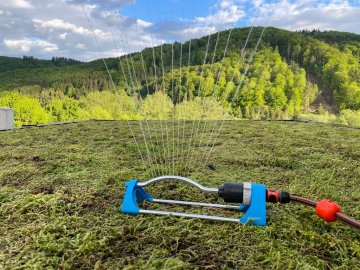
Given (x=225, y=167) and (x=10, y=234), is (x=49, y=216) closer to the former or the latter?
(x=10, y=234)

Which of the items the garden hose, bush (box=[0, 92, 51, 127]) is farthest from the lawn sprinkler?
bush (box=[0, 92, 51, 127])

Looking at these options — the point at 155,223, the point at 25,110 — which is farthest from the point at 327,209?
the point at 25,110

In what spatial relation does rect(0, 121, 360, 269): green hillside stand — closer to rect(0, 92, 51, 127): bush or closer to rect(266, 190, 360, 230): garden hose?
rect(266, 190, 360, 230): garden hose

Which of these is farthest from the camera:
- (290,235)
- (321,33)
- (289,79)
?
(321,33)

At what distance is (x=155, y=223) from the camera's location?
150cm

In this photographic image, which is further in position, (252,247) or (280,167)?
(280,167)

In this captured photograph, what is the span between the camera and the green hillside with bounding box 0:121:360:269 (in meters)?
1.21

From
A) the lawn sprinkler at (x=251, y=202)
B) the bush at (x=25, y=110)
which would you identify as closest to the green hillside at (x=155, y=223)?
the lawn sprinkler at (x=251, y=202)

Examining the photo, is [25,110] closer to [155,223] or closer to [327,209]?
[155,223]

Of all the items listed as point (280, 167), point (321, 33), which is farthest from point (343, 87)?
point (280, 167)

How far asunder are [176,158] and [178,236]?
177 cm

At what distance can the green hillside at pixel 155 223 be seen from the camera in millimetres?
1215

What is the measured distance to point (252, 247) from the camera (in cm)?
129

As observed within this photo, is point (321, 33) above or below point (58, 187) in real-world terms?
above
